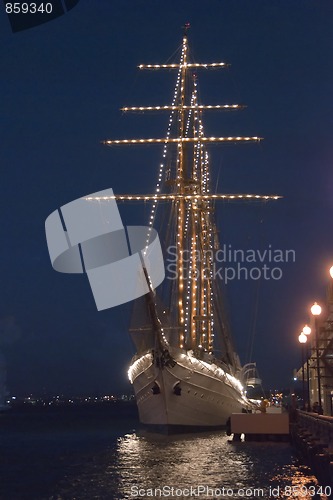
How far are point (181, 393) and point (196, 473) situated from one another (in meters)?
16.1

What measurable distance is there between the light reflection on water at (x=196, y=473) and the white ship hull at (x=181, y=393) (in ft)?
10.5

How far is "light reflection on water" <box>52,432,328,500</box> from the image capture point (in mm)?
23078

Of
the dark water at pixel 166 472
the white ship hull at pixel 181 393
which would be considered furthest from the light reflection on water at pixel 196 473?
the white ship hull at pixel 181 393

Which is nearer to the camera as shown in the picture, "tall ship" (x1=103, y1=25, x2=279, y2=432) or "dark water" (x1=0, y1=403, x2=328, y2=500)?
"dark water" (x1=0, y1=403, x2=328, y2=500)

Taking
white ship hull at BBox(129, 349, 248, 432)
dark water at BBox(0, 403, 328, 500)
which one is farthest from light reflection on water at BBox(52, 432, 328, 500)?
white ship hull at BBox(129, 349, 248, 432)

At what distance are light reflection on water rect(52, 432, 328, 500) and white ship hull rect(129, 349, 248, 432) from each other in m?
3.20

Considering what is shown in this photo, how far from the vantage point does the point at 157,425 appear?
45.5 m

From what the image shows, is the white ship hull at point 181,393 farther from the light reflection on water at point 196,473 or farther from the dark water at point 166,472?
the light reflection on water at point 196,473

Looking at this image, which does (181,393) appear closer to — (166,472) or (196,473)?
(166,472)

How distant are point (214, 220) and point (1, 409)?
504 feet

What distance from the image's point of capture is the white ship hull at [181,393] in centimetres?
4359

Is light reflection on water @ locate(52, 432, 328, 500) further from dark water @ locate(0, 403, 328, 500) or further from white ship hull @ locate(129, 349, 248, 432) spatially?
white ship hull @ locate(129, 349, 248, 432)

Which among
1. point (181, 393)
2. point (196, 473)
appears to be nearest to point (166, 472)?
point (196, 473)

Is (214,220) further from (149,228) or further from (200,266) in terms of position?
(149,228)
